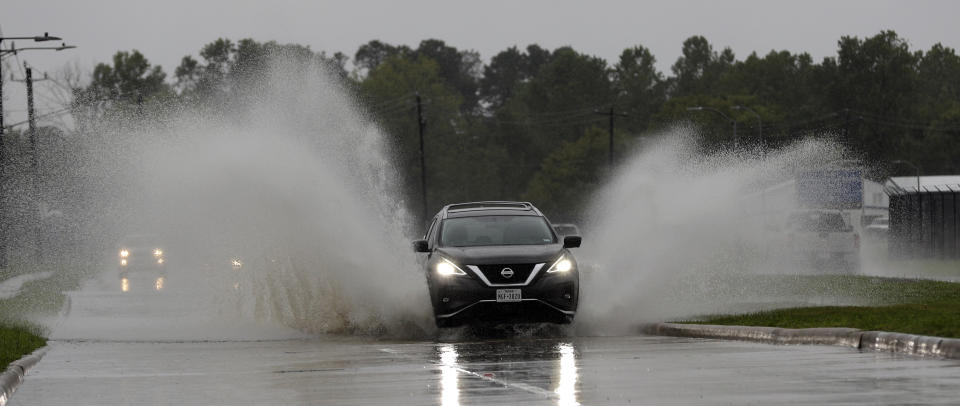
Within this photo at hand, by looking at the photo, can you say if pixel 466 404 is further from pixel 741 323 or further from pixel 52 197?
pixel 52 197

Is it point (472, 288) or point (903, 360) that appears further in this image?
point (472, 288)

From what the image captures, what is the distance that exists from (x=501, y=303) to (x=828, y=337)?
4338 millimetres

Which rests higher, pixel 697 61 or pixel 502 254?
pixel 697 61

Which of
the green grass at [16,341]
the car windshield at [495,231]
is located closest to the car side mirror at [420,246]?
the car windshield at [495,231]

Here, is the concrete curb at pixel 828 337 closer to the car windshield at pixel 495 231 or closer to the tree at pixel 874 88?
the car windshield at pixel 495 231

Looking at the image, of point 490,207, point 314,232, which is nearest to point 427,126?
point 314,232

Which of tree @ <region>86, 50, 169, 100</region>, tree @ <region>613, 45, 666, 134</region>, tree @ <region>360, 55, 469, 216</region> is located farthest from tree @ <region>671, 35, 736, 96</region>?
tree @ <region>86, 50, 169, 100</region>

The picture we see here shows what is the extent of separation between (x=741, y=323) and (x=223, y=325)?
26.1 ft

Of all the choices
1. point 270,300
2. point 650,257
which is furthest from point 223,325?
point 650,257

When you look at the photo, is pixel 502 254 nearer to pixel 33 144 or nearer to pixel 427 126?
pixel 33 144

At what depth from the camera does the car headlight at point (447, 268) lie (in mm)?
18594

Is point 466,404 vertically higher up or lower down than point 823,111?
lower down

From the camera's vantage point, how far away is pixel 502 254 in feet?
61.2

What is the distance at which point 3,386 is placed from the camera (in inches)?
489
